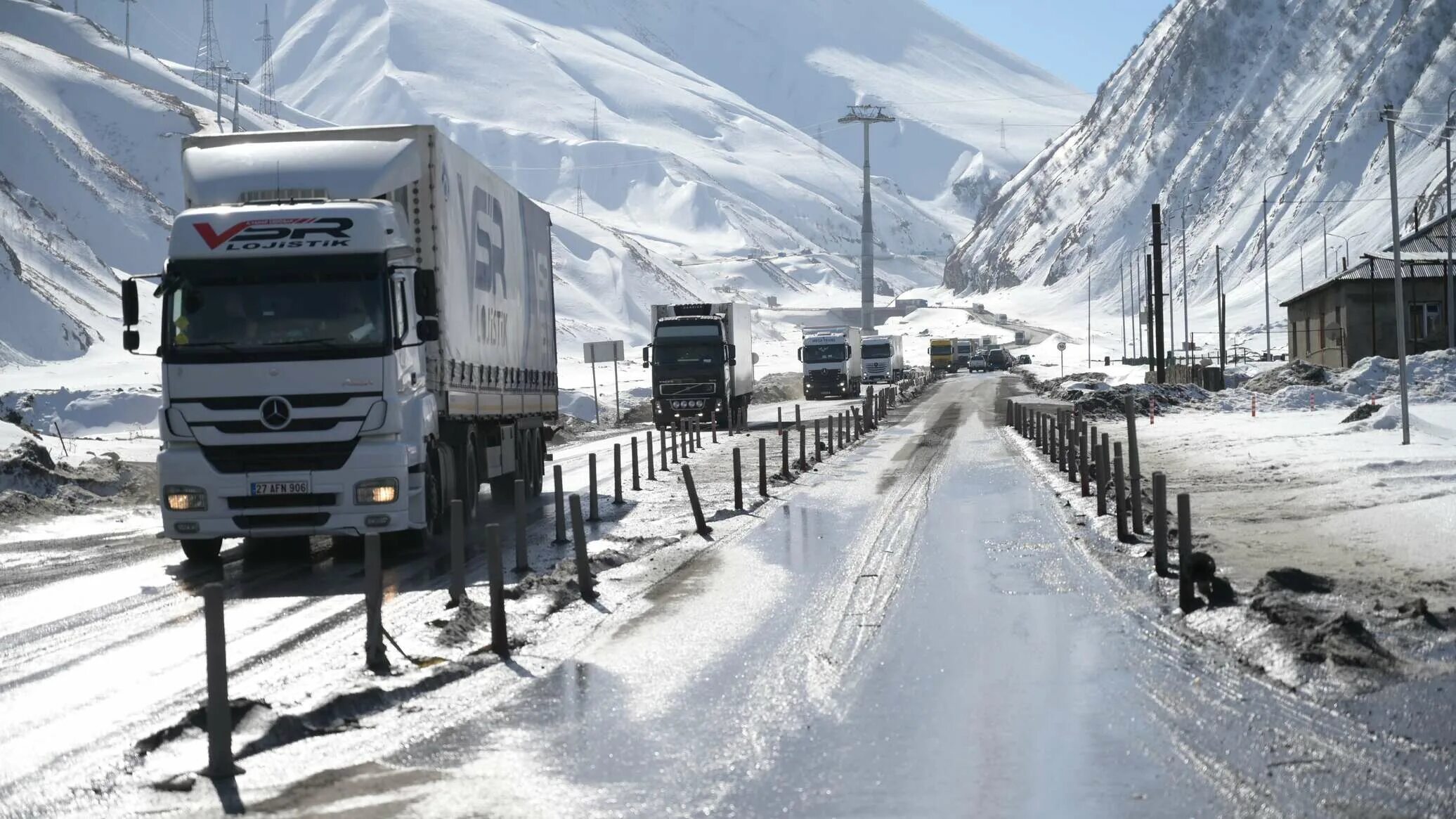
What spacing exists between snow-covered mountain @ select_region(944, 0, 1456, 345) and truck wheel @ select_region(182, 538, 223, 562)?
11573 centimetres

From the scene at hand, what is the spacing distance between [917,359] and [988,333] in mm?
26820

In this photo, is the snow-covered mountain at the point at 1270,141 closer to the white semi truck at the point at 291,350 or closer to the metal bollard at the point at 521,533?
the white semi truck at the point at 291,350

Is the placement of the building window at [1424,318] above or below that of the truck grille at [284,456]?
above

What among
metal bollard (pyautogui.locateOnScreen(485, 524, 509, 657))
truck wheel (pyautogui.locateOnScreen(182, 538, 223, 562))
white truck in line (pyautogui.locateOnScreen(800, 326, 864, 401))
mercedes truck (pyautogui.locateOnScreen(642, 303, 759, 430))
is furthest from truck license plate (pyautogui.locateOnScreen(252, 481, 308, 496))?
white truck in line (pyautogui.locateOnScreen(800, 326, 864, 401))

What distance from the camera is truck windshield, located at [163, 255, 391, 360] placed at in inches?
647

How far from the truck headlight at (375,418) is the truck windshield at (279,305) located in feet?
1.73

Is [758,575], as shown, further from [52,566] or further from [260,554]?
[52,566]

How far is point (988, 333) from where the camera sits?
185000 millimetres

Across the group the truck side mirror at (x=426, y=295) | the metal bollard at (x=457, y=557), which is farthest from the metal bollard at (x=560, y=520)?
the metal bollard at (x=457, y=557)

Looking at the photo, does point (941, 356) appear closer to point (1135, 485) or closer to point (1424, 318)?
point (1424, 318)

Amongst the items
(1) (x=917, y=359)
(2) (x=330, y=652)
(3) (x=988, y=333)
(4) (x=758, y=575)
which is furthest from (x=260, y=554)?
(3) (x=988, y=333)

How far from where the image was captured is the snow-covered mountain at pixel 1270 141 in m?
142

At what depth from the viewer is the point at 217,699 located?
8281 mm

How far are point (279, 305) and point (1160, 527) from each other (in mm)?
8894
